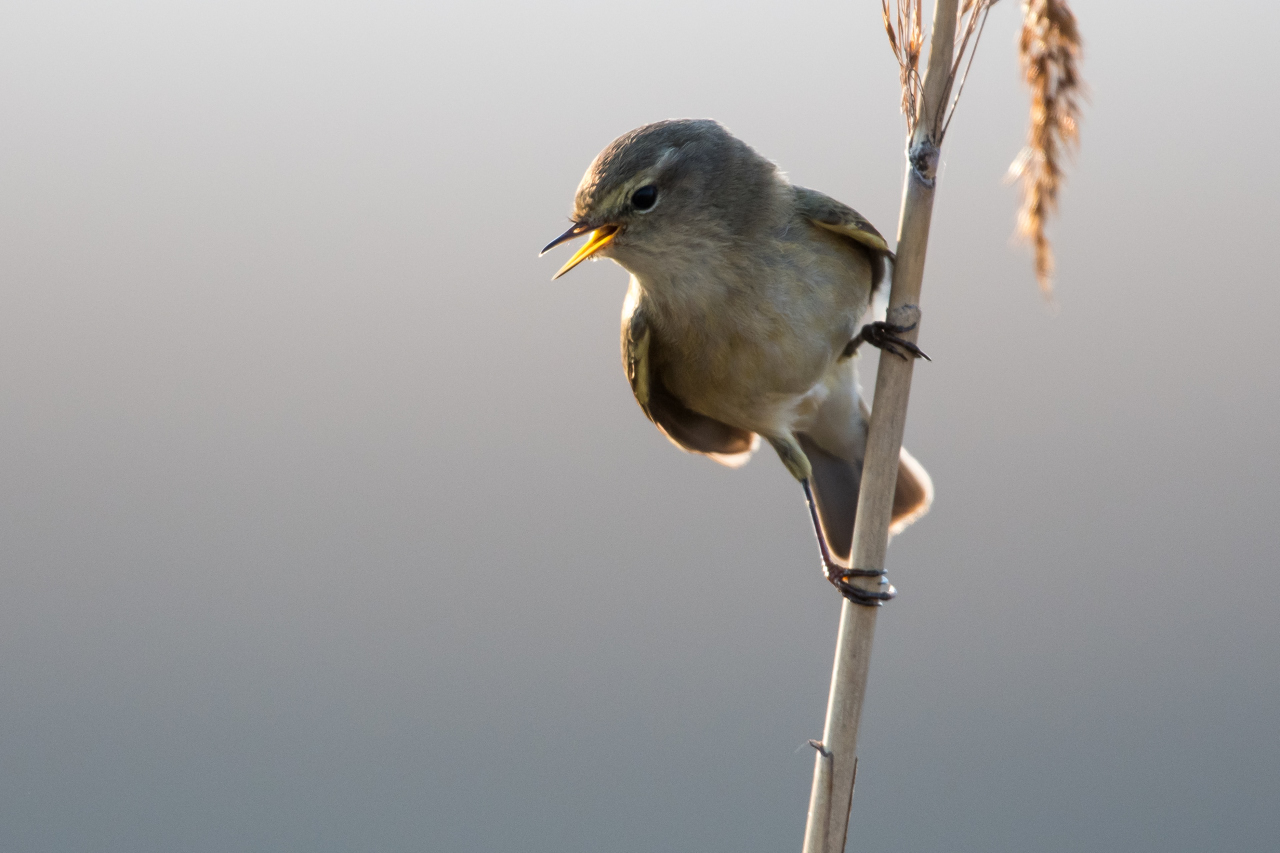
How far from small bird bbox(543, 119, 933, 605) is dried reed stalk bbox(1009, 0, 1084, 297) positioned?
0.17m

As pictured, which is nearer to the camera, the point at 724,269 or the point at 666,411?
the point at 724,269

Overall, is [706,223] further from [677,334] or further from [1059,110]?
[1059,110]

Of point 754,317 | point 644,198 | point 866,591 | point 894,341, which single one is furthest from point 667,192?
point 866,591

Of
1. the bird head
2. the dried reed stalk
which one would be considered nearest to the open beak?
the bird head

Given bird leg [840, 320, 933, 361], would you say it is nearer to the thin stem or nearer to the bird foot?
the thin stem

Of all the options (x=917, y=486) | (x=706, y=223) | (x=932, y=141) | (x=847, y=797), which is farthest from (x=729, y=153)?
(x=847, y=797)

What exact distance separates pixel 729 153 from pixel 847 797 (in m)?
0.71

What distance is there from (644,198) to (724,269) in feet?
0.46

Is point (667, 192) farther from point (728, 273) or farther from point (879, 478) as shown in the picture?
point (879, 478)

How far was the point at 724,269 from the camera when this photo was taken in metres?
1.19

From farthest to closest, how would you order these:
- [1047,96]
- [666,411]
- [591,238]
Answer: [666,411], [591,238], [1047,96]

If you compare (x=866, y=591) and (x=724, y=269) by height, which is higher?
(x=724, y=269)

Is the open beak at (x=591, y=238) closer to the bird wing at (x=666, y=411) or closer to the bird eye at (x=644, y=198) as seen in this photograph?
the bird eye at (x=644, y=198)

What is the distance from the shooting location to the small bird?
109 centimetres
